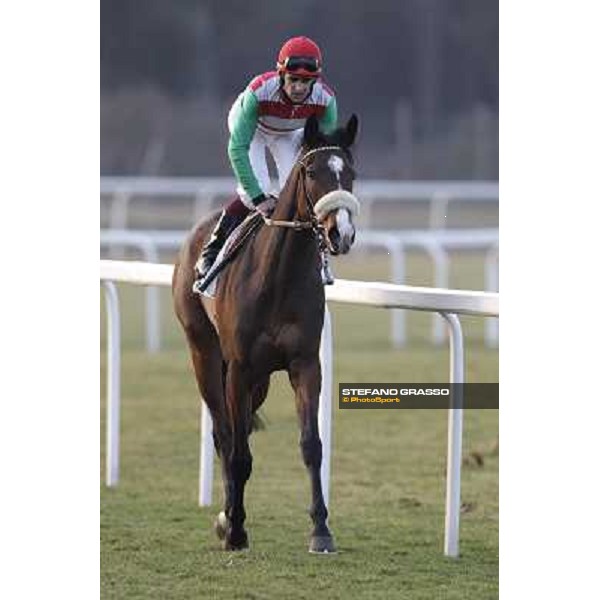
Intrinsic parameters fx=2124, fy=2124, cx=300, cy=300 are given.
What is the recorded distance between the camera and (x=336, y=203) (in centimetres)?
534

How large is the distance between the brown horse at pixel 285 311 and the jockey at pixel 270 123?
111mm

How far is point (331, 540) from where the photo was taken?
594cm

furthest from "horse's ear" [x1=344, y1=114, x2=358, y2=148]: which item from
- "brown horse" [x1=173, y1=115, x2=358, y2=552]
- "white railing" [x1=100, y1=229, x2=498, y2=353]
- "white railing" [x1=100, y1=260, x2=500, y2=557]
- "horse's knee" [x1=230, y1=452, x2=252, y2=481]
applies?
"white railing" [x1=100, y1=229, x2=498, y2=353]

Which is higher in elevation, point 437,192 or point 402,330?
point 437,192

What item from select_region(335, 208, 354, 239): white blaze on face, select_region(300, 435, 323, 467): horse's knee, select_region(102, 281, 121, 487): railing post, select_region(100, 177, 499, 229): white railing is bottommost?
select_region(300, 435, 323, 467): horse's knee

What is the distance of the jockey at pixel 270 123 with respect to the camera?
5453mm

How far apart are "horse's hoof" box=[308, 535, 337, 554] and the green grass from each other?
0.03 m

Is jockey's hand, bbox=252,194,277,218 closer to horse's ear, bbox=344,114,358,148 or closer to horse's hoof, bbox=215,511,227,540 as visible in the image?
horse's ear, bbox=344,114,358,148

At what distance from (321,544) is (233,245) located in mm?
873

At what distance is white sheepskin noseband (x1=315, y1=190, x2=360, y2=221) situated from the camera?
5320mm

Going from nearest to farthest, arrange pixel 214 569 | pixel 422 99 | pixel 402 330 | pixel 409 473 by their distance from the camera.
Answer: pixel 214 569, pixel 409 473, pixel 402 330, pixel 422 99

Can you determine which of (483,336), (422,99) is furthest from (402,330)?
(422,99)
